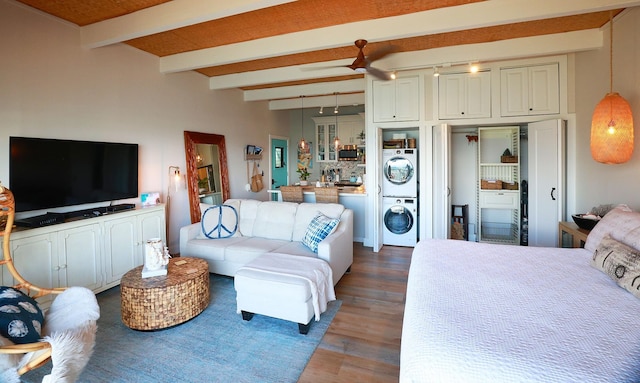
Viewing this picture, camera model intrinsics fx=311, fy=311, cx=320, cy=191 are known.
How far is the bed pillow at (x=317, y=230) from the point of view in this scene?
134 inches

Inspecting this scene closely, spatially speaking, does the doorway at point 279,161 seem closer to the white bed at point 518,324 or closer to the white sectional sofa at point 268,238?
the white sectional sofa at point 268,238

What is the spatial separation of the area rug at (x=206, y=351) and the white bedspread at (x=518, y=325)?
1152 mm

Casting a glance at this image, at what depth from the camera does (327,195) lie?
496 cm

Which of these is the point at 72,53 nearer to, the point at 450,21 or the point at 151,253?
the point at 151,253

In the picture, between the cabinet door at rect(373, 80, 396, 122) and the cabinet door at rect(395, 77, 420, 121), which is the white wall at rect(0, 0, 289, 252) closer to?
the cabinet door at rect(373, 80, 396, 122)

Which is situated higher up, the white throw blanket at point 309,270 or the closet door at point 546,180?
the closet door at point 546,180

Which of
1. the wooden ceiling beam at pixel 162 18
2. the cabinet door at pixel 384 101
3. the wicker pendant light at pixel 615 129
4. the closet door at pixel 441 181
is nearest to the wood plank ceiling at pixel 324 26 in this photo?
the wooden ceiling beam at pixel 162 18

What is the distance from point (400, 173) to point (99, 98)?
4251mm

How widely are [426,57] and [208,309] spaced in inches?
158

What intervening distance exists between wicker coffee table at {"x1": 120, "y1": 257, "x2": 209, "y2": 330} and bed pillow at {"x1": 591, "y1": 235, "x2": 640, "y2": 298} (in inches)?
116

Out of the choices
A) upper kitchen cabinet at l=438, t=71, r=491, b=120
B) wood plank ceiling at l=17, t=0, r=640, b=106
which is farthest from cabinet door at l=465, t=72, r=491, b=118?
wood plank ceiling at l=17, t=0, r=640, b=106

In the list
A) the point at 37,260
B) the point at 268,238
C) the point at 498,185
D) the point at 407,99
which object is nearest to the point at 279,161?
the point at 407,99

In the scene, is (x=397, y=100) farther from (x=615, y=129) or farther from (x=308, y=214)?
(x=615, y=129)

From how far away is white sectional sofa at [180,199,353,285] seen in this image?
3457 mm
